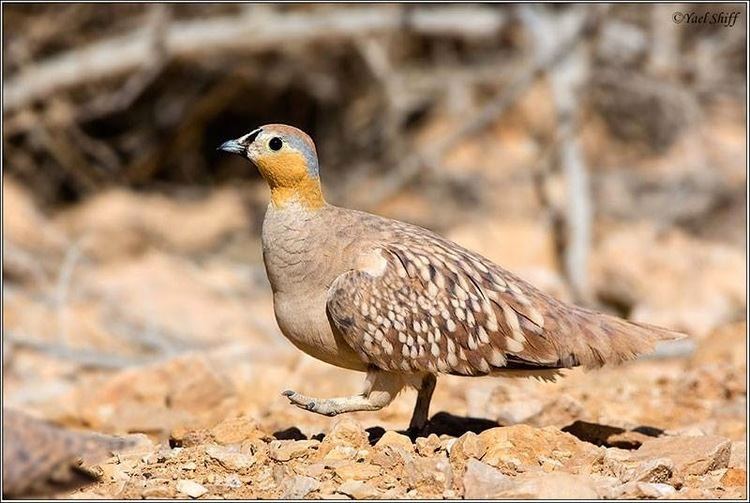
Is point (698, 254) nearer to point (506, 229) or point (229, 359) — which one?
point (506, 229)

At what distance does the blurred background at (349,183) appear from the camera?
8789 mm

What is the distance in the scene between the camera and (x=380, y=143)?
1902 centimetres

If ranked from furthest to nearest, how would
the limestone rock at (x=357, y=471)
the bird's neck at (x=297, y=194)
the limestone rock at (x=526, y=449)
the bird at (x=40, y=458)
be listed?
the bird's neck at (x=297, y=194)
the limestone rock at (x=526, y=449)
the limestone rock at (x=357, y=471)
the bird at (x=40, y=458)

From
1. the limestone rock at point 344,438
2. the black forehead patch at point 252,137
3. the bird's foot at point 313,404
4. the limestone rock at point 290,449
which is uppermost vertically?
the black forehead patch at point 252,137

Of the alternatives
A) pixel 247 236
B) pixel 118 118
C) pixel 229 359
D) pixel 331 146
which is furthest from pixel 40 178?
pixel 229 359

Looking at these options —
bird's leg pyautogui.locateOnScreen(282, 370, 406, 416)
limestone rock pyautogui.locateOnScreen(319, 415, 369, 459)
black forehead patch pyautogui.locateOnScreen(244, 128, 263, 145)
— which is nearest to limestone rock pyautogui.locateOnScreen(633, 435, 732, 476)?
bird's leg pyautogui.locateOnScreen(282, 370, 406, 416)

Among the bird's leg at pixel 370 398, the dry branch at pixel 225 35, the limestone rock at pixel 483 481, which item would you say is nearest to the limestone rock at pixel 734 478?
the limestone rock at pixel 483 481

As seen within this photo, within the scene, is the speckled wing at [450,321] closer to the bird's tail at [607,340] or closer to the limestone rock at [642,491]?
the bird's tail at [607,340]

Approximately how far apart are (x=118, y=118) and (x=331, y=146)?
139 inches

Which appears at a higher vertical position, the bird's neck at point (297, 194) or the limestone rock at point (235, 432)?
the bird's neck at point (297, 194)

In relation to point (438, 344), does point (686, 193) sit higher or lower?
higher

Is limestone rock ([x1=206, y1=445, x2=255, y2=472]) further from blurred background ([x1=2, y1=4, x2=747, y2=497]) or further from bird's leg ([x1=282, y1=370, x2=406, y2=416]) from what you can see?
blurred background ([x1=2, y1=4, x2=747, y2=497])

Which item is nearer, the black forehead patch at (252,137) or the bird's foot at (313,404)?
the bird's foot at (313,404)

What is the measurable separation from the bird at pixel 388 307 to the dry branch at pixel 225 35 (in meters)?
8.67
